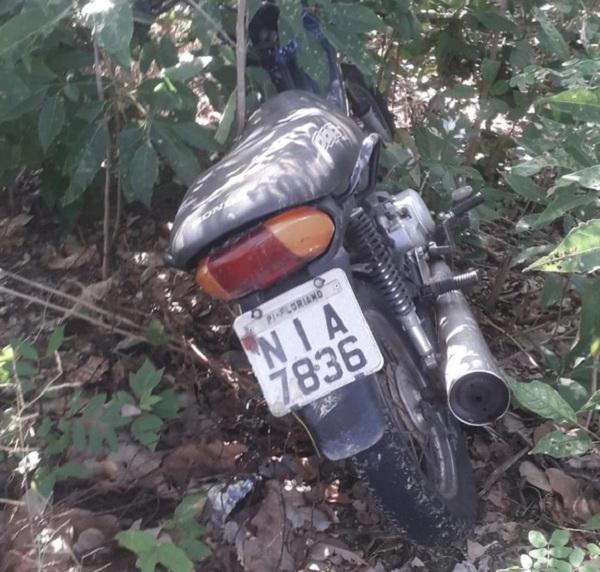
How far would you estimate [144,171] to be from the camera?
2422mm

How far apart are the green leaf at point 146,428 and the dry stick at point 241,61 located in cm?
89

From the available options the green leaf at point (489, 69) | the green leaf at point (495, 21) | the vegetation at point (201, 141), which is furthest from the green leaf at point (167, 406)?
the green leaf at point (495, 21)

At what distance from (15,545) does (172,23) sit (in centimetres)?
169

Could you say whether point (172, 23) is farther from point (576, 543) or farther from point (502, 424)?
point (576, 543)

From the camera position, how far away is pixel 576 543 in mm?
2297

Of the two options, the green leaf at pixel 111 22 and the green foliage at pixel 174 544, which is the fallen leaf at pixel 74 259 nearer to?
the green foliage at pixel 174 544

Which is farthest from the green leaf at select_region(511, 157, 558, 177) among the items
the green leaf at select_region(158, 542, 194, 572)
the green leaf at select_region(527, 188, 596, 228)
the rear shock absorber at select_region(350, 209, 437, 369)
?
the green leaf at select_region(158, 542, 194, 572)

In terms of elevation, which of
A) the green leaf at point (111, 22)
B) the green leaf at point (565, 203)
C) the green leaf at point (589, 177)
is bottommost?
the green leaf at point (565, 203)

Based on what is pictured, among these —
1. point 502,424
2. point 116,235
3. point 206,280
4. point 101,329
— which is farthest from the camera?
point 116,235

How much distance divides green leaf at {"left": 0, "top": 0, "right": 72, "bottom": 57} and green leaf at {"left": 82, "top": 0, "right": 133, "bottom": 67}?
164mm

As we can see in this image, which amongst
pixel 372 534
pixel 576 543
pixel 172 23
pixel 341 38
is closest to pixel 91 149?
pixel 172 23

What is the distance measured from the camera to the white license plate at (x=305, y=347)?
6.05ft

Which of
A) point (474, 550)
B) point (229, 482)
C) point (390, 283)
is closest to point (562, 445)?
point (474, 550)

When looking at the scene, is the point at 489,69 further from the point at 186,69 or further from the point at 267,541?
the point at 267,541
